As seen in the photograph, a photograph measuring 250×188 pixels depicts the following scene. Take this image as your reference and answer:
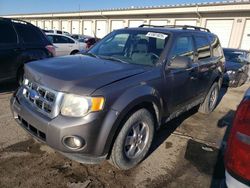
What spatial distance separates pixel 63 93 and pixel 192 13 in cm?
2125

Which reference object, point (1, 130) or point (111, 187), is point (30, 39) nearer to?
point (1, 130)

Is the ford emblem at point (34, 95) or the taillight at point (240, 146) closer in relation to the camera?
the taillight at point (240, 146)

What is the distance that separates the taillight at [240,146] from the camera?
1.59 metres

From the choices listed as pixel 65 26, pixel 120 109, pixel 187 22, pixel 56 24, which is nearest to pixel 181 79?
pixel 120 109

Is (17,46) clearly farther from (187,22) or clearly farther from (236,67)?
(187,22)

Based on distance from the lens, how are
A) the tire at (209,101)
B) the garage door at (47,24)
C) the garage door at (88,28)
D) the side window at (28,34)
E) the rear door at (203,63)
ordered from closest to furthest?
the rear door at (203,63)
the tire at (209,101)
the side window at (28,34)
the garage door at (88,28)
the garage door at (47,24)

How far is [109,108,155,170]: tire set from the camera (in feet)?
9.05

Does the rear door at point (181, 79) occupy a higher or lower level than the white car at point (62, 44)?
higher

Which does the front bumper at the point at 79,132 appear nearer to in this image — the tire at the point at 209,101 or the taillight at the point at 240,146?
the taillight at the point at 240,146

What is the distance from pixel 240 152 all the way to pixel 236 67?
8153mm

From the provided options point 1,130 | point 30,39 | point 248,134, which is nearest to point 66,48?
point 30,39

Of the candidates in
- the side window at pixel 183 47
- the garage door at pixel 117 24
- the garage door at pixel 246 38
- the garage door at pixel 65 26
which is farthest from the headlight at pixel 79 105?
the garage door at pixel 65 26

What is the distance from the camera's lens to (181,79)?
3725 millimetres

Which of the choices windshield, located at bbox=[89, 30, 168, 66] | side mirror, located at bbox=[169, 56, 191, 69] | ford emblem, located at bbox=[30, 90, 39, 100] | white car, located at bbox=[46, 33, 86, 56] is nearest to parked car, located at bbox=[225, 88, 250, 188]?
side mirror, located at bbox=[169, 56, 191, 69]
